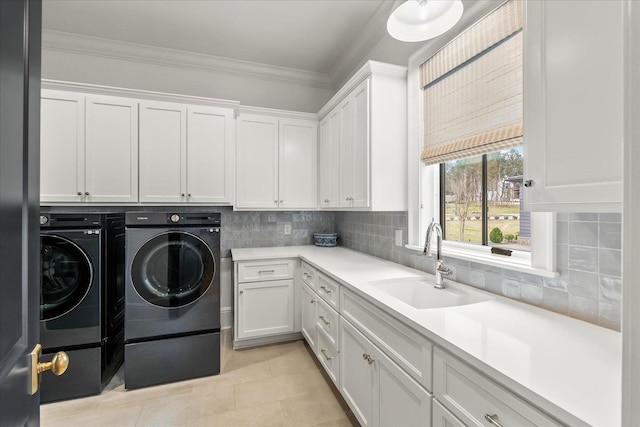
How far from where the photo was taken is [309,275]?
2535 millimetres

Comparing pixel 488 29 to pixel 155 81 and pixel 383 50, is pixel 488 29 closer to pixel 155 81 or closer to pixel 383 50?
pixel 383 50

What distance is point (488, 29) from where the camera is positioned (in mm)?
1517

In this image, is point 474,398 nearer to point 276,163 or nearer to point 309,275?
point 309,275

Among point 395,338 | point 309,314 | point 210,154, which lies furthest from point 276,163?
point 395,338

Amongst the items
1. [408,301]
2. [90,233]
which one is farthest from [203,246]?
[408,301]

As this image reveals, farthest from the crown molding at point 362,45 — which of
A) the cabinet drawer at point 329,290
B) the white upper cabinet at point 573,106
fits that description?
the cabinet drawer at point 329,290

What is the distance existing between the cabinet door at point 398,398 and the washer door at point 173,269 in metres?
1.53

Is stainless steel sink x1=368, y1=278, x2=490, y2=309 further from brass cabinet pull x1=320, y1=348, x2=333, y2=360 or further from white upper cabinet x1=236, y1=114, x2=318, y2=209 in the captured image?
white upper cabinet x1=236, y1=114, x2=318, y2=209

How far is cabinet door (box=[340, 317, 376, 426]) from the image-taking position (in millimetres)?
1503

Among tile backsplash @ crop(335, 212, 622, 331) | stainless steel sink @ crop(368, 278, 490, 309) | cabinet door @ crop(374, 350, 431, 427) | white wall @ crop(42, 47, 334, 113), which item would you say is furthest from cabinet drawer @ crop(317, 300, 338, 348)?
white wall @ crop(42, 47, 334, 113)

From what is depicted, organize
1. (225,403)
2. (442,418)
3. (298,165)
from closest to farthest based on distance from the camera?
(442,418)
(225,403)
(298,165)

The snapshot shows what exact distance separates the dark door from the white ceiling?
6.88ft

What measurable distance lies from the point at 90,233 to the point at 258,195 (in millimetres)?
1410

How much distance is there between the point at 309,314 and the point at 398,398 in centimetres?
134
